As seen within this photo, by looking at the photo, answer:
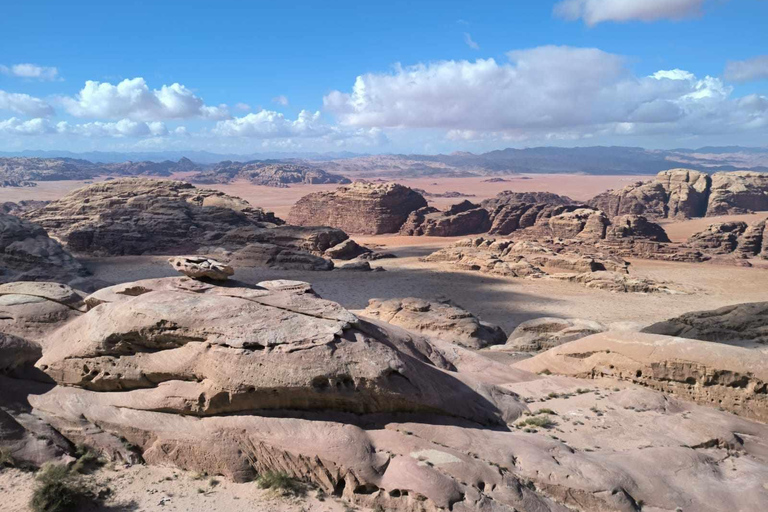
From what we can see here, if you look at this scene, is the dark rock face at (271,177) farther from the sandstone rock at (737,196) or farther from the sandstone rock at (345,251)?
the sandstone rock at (345,251)

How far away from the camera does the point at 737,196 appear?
191 feet

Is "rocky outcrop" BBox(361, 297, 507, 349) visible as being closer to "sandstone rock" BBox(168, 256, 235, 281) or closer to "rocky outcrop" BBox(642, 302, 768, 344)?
"rocky outcrop" BBox(642, 302, 768, 344)

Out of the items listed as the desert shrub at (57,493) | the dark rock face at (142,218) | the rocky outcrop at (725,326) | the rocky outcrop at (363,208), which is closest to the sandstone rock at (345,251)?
the dark rock face at (142,218)

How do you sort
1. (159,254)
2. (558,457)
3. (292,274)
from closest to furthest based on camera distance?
(558,457), (292,274), (159,254)

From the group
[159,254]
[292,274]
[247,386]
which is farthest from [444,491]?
[159,254]

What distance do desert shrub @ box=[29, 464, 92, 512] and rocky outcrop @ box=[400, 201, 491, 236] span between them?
4265 cm

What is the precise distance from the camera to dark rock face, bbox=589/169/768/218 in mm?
58125

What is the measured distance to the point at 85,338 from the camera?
26.5 ft

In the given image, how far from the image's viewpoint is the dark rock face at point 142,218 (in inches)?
1282

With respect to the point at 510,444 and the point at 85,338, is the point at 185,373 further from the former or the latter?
the point at 510,444

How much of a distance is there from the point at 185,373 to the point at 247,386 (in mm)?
1082

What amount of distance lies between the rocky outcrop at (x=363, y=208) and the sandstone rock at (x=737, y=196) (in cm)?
3326

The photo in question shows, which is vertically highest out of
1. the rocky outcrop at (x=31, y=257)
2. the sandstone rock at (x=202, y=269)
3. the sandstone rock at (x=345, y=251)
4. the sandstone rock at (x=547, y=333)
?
the sandstone rock at (x=202, y=269)

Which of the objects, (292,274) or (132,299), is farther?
(292,274)
